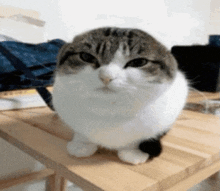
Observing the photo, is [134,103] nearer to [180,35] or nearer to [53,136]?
[53,136]

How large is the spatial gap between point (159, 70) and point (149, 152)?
155 millimetres

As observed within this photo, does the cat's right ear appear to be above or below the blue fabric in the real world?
above

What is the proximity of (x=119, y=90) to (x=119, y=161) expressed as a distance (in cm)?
15

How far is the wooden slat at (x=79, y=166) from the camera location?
13.8 inches

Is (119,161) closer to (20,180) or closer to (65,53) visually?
(65,53)

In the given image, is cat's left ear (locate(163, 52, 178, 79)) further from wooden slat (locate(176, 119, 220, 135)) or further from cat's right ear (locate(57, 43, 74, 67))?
→ wooden slat (locate(176, 119, 220, 135))

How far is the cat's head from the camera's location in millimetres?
340

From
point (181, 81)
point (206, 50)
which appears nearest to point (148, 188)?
point (181, 81)

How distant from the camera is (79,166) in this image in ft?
1.31

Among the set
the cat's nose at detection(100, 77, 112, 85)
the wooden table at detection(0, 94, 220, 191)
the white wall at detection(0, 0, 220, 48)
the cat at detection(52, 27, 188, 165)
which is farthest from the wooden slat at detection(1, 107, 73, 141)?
the white wall at detection(0, 0, 220, 48)

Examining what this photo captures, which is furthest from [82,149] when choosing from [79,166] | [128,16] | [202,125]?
[128,16]

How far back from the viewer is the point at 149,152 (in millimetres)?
431

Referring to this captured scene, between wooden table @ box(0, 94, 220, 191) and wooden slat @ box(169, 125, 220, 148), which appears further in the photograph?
wooden slat @ box(169, 125, 220, 148)

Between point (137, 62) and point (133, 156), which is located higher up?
point (137, 62)
